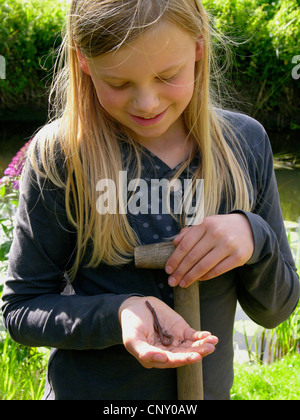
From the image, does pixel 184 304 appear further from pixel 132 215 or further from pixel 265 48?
pixel 265 48

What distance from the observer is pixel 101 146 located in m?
1.33

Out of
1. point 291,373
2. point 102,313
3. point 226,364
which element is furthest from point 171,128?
point 291,373

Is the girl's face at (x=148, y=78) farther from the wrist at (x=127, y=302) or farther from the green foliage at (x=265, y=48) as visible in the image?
the green foliage at (x=265, y=48)

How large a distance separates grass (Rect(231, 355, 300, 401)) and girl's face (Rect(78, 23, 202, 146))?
72.7 inches

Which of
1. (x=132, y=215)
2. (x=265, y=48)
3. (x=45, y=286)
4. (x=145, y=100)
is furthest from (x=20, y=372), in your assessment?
(x=265, y=48)

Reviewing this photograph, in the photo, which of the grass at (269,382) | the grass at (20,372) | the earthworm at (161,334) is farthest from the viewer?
the grass at (269,382)

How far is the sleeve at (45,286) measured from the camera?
1.25 m

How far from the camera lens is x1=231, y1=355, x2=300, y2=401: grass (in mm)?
2727

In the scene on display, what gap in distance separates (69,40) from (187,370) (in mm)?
797

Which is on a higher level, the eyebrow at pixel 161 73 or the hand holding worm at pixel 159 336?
the eyebrow at pixel 161 73

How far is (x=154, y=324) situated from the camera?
116 cm

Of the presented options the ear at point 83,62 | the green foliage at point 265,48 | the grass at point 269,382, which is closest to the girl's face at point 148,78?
the ear at point 83,62

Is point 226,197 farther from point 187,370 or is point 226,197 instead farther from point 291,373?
point 291,373

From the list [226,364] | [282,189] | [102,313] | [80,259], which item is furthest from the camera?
[282,189]
